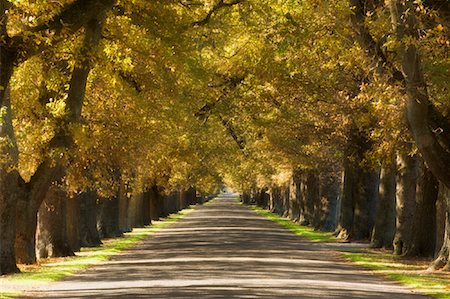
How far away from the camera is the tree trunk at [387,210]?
140ft

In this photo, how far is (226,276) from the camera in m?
26.3

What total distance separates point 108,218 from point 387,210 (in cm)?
1704

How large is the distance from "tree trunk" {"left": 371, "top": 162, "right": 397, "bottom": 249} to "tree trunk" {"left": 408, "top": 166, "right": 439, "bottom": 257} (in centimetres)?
637

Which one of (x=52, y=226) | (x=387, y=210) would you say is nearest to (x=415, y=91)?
(x=52, y=226)

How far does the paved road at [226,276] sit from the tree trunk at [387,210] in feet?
7.43

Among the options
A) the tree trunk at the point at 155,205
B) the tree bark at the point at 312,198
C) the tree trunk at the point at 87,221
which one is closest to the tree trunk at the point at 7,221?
the tree trunk at the point at 87,221

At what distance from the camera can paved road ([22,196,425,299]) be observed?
71.6ft

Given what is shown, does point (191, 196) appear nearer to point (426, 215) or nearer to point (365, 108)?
point (365, 108)

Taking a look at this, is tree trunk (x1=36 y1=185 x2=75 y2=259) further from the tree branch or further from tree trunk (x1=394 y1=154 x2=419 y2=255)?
tree trunk (x1=394 y1=154 x2=419 y2=255)

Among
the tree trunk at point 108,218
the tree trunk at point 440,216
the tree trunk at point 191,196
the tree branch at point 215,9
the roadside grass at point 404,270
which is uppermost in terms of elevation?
the tree trunk at point 191,196

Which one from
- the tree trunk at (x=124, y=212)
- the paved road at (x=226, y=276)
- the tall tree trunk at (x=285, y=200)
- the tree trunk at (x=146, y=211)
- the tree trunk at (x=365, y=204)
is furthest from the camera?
the tall tree trunk at (x=285, y=200)

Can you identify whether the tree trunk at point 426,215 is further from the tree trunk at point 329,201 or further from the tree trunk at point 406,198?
the tree trunk at point 329,201

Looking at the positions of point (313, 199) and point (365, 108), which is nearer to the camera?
point (365, 108)

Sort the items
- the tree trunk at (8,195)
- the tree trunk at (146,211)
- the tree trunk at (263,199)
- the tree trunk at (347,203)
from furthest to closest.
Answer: the tree trunk at (263,199) → the tree trunk at (146,211) → the tree trunk at (347,203) → the tree trunk at (8,195)
